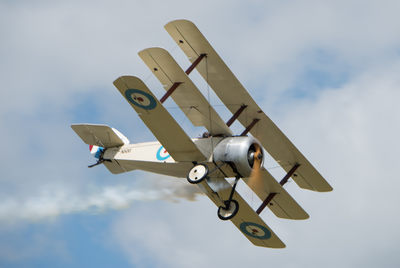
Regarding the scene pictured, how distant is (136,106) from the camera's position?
61.7ft

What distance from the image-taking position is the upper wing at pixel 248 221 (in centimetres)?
2088

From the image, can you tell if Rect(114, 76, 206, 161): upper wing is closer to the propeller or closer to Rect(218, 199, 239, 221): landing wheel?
the propeller

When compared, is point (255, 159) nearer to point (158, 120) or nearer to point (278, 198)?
point (158, 120)

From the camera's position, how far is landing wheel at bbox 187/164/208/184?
18.9m

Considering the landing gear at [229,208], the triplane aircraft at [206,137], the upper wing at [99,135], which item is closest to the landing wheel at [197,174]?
the triplane aircraft at [206,137]

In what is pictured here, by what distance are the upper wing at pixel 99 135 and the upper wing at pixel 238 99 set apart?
335cm

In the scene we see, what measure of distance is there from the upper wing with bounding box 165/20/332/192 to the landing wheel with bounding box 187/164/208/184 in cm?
181

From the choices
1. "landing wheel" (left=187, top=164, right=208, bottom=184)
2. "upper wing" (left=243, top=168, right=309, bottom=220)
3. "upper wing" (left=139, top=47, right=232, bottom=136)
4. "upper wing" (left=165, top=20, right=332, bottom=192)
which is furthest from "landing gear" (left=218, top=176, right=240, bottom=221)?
"upper wing" (left=165, top=20, right=332, bottom=192)

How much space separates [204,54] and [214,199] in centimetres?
401

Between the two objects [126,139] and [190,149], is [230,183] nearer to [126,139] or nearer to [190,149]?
[190,149]

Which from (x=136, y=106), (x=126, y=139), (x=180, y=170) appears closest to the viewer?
(x=136, y=106)

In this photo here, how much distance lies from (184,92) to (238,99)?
4.32ft

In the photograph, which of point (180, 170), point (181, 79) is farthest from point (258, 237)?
point (181, 79)

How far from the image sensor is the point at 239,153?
1920cm
